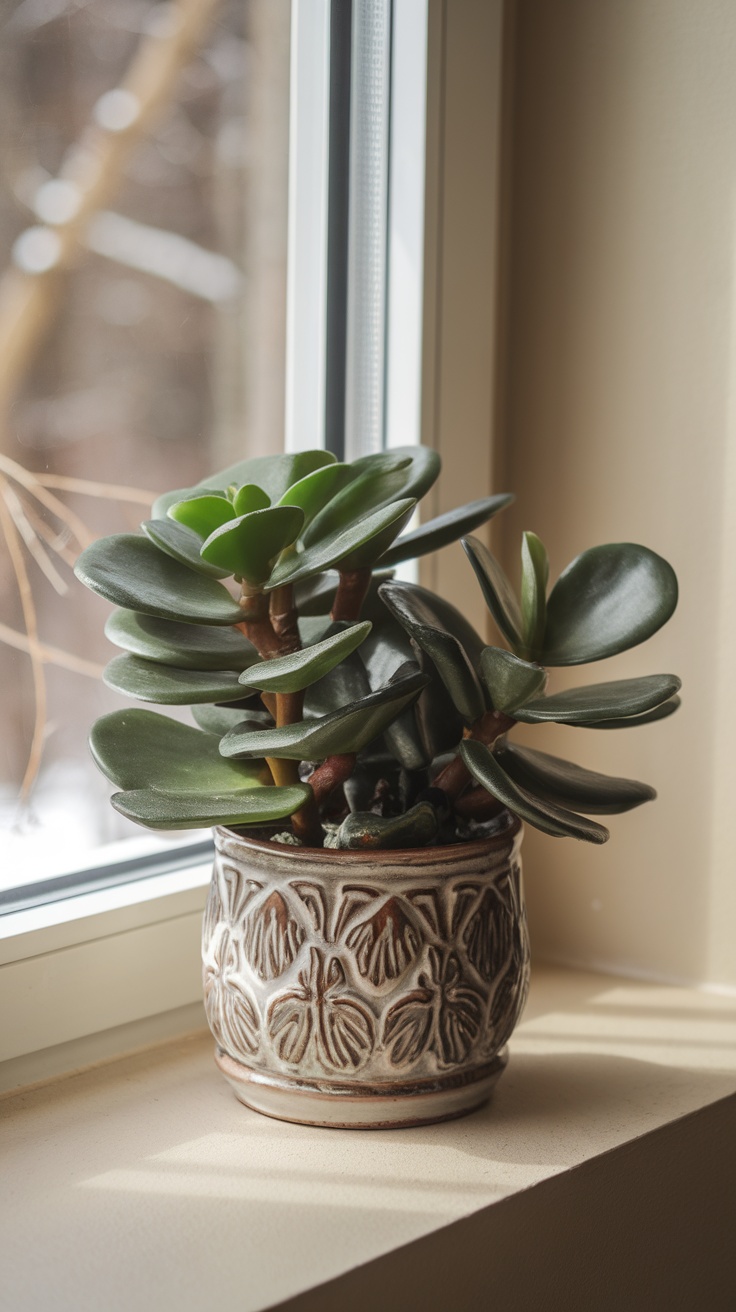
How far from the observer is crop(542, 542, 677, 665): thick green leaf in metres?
0.62

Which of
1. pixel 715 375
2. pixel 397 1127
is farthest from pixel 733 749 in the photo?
pixel 397 1127

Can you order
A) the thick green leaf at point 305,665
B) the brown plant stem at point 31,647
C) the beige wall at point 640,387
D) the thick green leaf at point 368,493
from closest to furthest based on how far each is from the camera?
the thick green leaf at point 305,665 < the thick green leaf at point 368,493 < the brown plant stem at point 31,647 < the beige wall at point 640,387

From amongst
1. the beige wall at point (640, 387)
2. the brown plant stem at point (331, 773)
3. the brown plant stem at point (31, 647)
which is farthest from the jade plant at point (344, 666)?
the beige wall at point (640, 387)

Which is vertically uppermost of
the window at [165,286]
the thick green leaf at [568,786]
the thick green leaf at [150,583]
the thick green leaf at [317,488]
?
the window at [165,286]

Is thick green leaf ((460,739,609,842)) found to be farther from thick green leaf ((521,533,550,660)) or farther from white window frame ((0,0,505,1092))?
white window frame ((0,0,505,1092))

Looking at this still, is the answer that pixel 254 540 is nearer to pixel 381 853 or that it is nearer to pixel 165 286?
pixel 381 853

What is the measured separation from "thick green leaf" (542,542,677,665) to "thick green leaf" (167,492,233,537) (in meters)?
0.18

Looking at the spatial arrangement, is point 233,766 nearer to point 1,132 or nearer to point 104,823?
point 104,823

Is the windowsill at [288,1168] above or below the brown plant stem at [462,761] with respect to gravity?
below

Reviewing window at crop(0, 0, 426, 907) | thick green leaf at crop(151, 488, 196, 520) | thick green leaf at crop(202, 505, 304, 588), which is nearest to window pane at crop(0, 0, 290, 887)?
window at crop(0, 0, 426, 907)

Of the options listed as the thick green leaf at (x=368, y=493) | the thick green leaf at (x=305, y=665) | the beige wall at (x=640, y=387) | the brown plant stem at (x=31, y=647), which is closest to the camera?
the thick green leaf at (x=305, y=665)

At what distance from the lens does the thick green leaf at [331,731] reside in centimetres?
55

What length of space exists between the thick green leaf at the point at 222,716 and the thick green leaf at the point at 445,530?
4.4 inches

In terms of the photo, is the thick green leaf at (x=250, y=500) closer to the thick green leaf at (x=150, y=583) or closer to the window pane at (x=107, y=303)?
the thick green leaf at (x=150, y=583)
